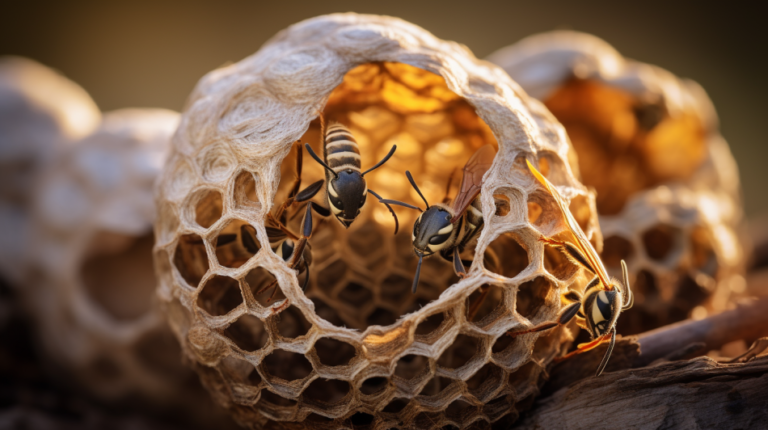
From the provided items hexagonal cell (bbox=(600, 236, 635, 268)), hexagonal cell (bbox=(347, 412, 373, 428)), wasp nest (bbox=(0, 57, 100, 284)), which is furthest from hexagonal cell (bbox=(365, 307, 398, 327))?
wasp nest (bbox=(0, 57, 100, 284))

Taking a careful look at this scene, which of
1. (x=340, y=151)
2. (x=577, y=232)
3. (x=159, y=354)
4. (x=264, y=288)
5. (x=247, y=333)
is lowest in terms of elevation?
(x=159, y=354)

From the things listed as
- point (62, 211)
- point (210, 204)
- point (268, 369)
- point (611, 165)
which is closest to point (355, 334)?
point (268, 369)

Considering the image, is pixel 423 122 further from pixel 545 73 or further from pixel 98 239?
pixel 98 239

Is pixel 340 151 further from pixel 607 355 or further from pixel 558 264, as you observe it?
pixel 607 355

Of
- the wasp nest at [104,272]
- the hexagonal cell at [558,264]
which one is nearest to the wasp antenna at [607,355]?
the hexagonal cell at [558,264]

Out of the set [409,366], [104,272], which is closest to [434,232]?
[409,366]

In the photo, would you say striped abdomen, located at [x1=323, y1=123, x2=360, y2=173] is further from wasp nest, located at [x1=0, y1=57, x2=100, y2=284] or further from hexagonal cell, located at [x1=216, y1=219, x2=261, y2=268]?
wasp nest, located at [x1=0, y1=57, x2=100, y2=284]

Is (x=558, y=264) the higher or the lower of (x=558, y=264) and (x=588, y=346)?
the higher
